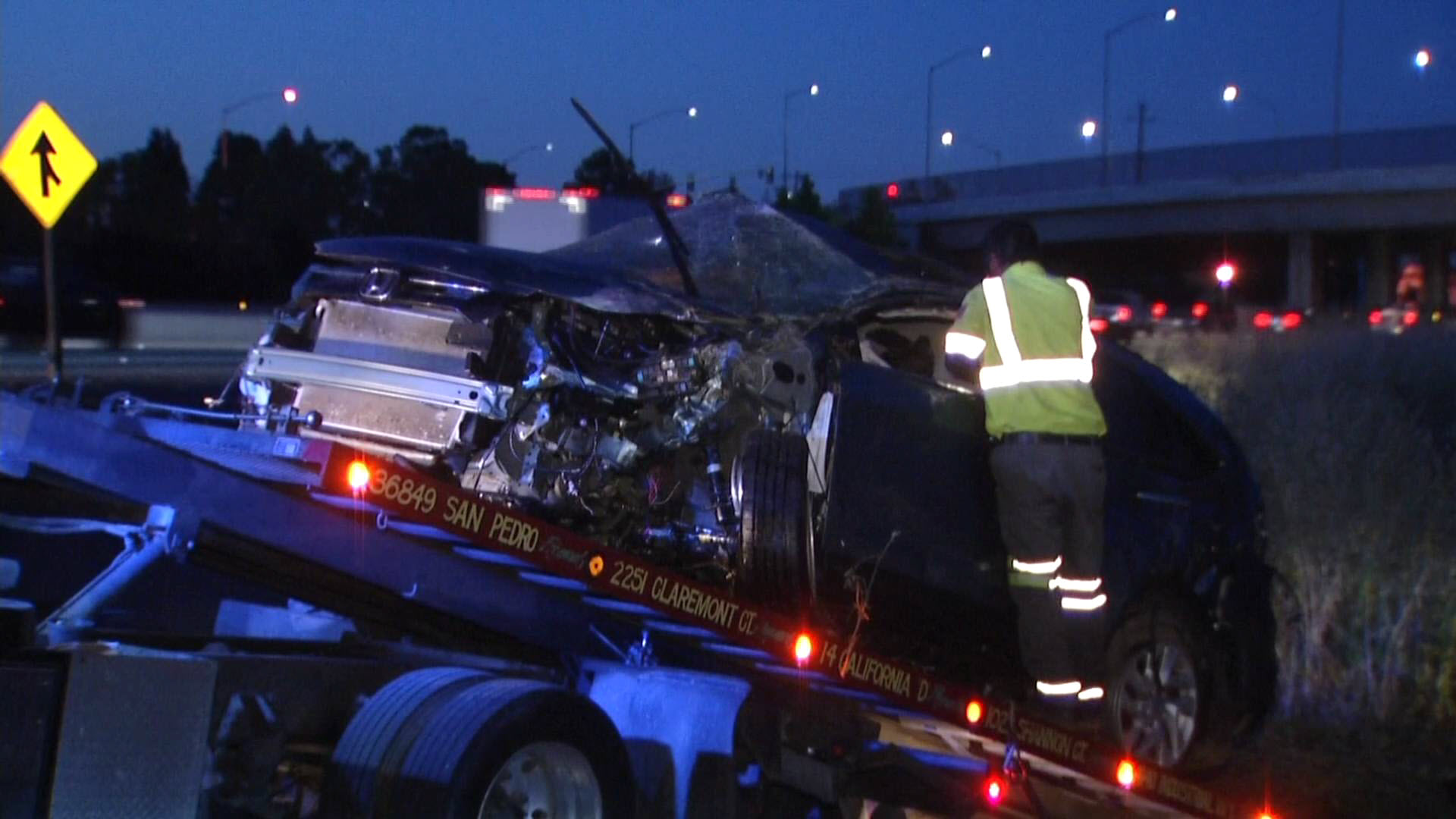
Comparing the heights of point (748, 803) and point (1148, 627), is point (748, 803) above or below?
below

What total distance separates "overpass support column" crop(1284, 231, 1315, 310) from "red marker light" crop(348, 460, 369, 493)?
4638 cm

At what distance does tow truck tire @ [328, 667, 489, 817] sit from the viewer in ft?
14.8

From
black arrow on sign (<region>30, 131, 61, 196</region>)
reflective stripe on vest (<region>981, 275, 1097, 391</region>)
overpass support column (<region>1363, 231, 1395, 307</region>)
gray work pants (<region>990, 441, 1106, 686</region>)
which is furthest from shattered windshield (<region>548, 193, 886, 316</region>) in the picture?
overpass support column (<region>1363, 231, 1395, 307</region>)

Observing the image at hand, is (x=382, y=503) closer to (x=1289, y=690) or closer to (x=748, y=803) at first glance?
(x=748, y=803)

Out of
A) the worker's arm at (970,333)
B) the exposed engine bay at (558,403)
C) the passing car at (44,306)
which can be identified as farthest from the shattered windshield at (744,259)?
the passing car at (44,306)

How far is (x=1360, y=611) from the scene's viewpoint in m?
9.35

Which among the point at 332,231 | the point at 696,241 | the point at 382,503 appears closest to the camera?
the point at 382,503

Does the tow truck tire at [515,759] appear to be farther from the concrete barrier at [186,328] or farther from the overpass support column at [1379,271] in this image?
the overpass support column at [1379,271]

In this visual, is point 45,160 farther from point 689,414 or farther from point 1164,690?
point 1164,690

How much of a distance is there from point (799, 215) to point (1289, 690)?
407cm

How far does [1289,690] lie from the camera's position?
367 inches

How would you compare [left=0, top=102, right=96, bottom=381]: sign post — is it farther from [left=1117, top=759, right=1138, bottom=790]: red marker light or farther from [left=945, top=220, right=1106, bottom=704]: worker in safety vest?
[left=1117, top=759, right=1138, bottom=790]: red marker light

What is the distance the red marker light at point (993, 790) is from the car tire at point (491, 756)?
4.96ft

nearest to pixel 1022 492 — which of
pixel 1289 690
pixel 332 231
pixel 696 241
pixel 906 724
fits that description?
pixel 906 724
